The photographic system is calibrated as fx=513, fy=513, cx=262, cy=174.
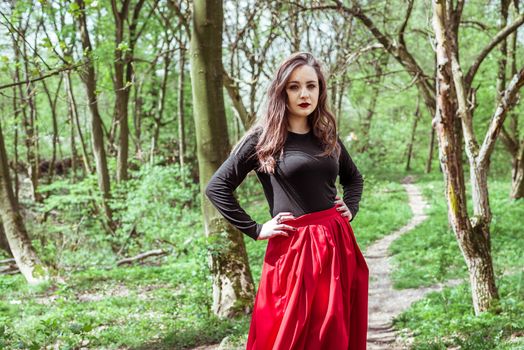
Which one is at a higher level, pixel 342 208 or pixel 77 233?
pixel 342 208

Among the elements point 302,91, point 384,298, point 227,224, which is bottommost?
point 384,298

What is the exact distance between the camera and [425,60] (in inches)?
776

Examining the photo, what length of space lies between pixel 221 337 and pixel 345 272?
2.63 m

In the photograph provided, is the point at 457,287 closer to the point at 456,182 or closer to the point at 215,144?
the point at 456,182

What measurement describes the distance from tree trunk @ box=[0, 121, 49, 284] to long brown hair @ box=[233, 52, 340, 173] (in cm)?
637

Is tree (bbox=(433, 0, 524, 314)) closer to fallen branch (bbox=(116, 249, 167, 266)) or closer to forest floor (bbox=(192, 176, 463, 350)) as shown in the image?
forest floor (bbox=(192, 176, 463, 350))

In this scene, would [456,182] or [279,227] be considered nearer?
[279,227]

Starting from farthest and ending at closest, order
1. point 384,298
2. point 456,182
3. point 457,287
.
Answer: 1. point 384,298
2. point 457,287
3. point 456,182

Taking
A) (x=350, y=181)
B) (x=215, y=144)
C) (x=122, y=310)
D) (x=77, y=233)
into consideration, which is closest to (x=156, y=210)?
(x=77, y=233)

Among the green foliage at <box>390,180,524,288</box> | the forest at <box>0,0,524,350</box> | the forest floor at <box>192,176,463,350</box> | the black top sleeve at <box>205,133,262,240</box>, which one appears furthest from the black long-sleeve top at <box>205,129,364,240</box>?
the green foliage at <box>390,180,524,288</box>

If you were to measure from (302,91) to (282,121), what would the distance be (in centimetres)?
20

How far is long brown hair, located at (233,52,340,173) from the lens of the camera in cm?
282

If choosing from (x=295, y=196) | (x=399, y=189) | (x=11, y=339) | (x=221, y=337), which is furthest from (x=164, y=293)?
(x=399, y=189)

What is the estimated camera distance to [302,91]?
9.36 ft
